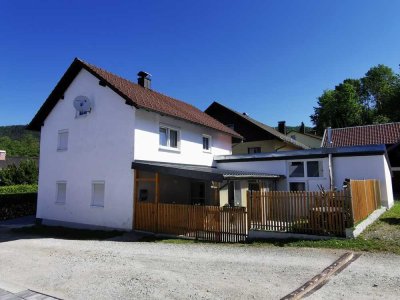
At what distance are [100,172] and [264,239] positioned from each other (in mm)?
8880

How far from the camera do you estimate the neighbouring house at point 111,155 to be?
1480cm

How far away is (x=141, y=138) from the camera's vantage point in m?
15.1

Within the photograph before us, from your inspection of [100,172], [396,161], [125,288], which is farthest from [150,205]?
[396,161]

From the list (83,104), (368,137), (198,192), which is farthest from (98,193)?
(368,137)

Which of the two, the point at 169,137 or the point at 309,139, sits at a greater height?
the point at 309,139

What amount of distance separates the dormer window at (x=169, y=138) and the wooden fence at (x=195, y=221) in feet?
12.9

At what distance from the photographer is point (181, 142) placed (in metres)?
17.9

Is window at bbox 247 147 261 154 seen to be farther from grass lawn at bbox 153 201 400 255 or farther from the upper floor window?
grass lawn at bbox 153 201 400 255

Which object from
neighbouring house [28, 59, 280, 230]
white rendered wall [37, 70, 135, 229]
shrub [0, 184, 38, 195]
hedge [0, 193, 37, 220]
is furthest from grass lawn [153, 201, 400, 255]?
shrub [0, 184, 38, 195]

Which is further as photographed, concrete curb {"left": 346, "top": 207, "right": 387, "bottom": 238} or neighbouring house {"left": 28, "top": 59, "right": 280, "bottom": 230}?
neighbouring house {"left": 28, "top": 59, "right": 280, "bottom": 230}

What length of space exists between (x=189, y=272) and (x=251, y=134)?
78.4 feet

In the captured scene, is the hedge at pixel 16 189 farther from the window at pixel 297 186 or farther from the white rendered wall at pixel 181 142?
the window at pixel 297 186

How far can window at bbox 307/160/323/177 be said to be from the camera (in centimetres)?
1773

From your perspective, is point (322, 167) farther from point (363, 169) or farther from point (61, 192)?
point (61, 192)
